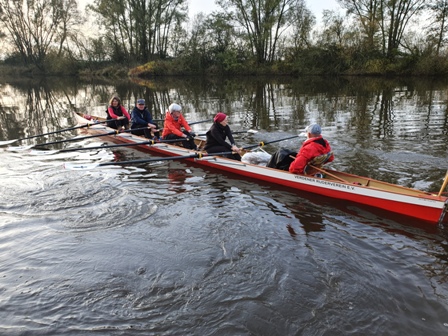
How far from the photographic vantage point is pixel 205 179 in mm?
9141

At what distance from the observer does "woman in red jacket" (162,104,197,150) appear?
422 inches

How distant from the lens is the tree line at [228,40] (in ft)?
116

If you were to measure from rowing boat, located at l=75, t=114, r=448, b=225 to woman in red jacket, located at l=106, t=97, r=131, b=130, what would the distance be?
6171 millimetres

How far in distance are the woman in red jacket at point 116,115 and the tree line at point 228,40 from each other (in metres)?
31.3

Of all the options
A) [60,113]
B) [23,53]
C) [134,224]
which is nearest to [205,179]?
[134,224]

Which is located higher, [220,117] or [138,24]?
[138,24]

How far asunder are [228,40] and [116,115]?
38919mm

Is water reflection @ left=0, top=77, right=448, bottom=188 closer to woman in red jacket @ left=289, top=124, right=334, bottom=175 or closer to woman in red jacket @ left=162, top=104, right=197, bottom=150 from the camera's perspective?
woman in red jacket @ left=289, top=124, right=334, bottom=175

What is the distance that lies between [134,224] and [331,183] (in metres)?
4.17

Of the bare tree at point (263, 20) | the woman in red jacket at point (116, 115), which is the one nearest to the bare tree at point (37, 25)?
the bare tree at point (263, 20)

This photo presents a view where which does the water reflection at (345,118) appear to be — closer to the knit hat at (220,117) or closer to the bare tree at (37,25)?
the knit hat at (220,117)

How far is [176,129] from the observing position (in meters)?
10.9

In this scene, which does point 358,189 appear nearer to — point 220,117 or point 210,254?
point 210,254

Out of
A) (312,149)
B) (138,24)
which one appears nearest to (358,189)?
(312,149)
